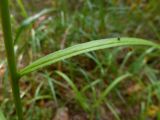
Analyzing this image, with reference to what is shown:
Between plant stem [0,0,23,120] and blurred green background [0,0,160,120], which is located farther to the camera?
blurred green background [0,0,160,120]

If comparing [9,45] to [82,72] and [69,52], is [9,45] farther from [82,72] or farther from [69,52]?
[82,72]

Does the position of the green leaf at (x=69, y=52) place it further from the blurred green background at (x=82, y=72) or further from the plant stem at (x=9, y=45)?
the blurred green background at (x=82, y=72)

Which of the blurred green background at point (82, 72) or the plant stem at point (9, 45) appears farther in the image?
the blurred green background at point (82, 72)

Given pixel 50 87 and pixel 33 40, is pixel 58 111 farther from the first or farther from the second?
pixel 33 40

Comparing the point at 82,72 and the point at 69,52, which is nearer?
the point at 69,52

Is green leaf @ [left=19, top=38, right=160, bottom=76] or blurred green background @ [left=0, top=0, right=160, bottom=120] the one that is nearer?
green leaf @ [left=19, top=38, right=160, bottom=76]

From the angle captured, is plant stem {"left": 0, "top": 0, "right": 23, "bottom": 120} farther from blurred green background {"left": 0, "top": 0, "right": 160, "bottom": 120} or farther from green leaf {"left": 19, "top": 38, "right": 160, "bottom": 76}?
blurred green background {"left": 0, "top": 0, "right": 160, "bottom": 120}

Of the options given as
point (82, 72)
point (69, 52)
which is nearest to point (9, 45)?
point (69, 52)

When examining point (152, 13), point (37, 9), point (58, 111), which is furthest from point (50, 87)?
point (152, 13)

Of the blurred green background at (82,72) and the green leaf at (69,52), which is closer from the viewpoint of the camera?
the green leaf at (69,52)

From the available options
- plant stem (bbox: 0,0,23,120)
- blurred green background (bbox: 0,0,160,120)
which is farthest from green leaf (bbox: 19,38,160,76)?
blurred green background (bbox: 0,0,160,120)

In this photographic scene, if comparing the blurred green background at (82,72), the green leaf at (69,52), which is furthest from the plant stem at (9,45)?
the blurred green background at (82,72)
